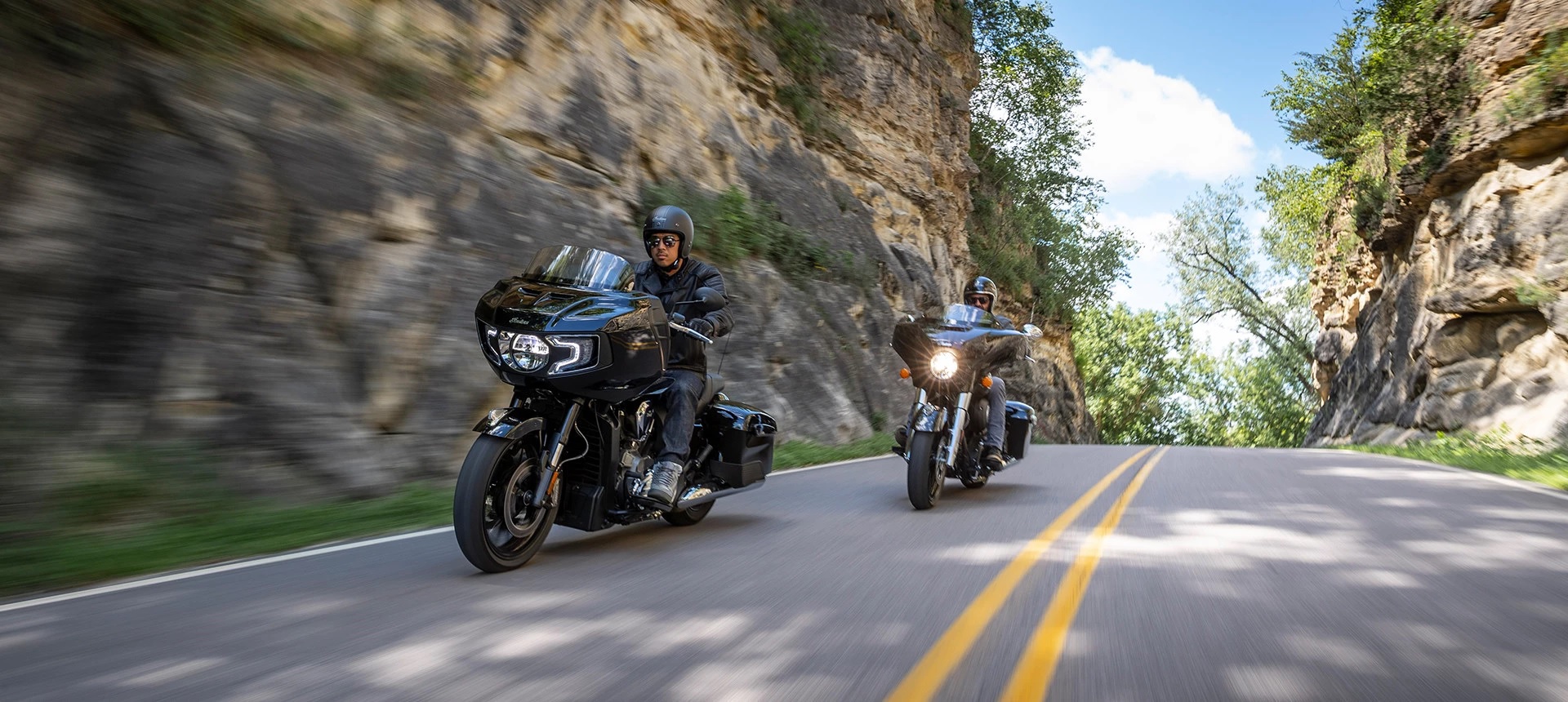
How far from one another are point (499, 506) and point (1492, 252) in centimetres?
2176

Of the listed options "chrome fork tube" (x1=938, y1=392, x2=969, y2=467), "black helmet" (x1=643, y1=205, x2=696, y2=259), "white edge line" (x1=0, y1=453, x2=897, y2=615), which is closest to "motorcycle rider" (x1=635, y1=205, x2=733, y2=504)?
"black helmet" (x1=643, y1=205, x2=696, y2=259)

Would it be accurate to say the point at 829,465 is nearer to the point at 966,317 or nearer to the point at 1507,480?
the point at 966,317

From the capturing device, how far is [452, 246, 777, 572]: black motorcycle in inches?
193

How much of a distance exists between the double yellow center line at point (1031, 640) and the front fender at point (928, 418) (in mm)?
1335

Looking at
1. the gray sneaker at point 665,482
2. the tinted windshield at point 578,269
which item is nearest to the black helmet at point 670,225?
the tinted windshield at point 578,269

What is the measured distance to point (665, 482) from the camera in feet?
19.3

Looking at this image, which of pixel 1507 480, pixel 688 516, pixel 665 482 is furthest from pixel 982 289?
pixel 1507 480

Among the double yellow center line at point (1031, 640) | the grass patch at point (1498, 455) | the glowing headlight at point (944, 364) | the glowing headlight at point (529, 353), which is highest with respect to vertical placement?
the glowing headlight at point (944, 364)

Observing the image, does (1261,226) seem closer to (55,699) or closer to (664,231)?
(664,231)

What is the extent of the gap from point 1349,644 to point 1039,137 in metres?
38.7

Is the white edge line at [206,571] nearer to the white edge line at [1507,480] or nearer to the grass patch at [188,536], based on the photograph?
the grass patch at [188,536]

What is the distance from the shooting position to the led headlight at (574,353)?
16.8 ft

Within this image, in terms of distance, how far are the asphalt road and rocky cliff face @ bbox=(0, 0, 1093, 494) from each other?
233 cm

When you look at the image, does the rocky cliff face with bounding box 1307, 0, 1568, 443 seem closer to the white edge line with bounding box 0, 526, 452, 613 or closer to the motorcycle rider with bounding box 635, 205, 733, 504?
the motorcycle rider with bounding box 635, 205, 733, 504
